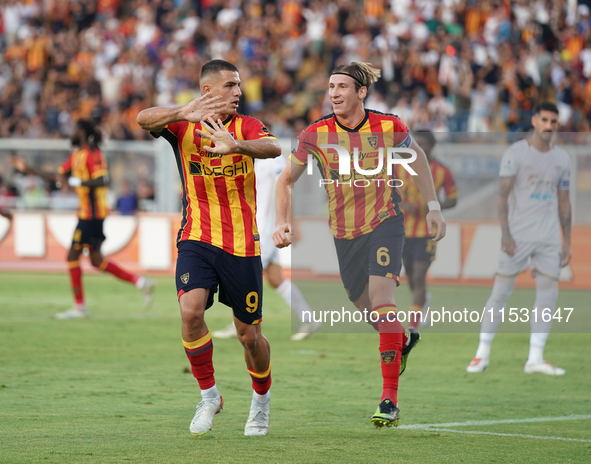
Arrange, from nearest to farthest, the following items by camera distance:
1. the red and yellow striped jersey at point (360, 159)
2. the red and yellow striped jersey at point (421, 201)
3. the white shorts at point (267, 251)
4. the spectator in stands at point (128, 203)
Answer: the red and yellow striped jersey at point (360, 159), the red and yellow striped jersey at point (421, 201), the white shorts at point (267, 251), the spectator in stands at point (128, 203)

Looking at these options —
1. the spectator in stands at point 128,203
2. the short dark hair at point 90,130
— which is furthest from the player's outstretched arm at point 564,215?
the spectator in stands at point 128,203

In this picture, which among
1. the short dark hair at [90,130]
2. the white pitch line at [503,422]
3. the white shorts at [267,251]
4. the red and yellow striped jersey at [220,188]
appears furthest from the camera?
the short dark hair at [90,130]

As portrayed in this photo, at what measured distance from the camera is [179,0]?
25031 millimetres

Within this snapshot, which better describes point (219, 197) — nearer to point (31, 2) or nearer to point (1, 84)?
point (1, 84)

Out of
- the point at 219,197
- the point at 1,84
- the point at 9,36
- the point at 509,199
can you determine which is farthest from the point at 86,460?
the point at 9,36

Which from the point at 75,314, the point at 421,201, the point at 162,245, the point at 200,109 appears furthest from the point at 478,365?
the point at 162,245

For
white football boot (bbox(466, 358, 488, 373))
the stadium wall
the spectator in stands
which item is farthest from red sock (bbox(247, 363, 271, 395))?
the spectator in stands

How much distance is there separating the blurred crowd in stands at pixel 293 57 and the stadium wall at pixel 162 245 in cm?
276

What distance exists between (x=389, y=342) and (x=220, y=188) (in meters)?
1.50

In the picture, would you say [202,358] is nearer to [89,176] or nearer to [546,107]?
[546,107]

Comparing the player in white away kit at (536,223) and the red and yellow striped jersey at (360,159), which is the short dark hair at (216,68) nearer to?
the red and yellow striped jersey at (360,159)

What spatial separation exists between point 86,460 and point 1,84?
21491 mm

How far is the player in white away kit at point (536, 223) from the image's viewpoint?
8.55m

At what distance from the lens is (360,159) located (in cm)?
641
